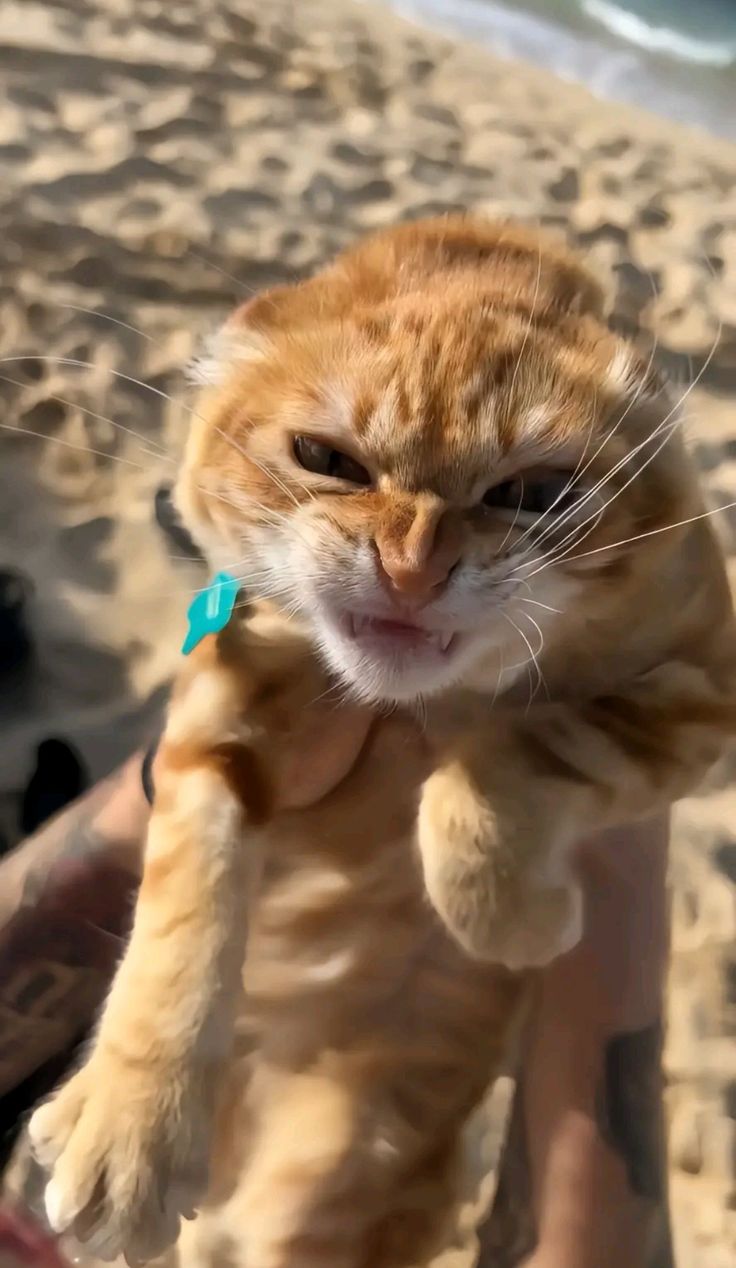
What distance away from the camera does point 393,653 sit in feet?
2.15

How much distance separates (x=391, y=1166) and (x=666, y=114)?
251cm

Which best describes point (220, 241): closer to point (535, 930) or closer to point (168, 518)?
point (168, 518)

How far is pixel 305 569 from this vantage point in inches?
25.5

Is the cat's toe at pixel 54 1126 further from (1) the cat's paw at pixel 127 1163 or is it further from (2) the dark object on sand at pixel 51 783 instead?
(2) the dark object on sand at pixel 51 783

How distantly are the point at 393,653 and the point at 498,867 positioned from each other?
0.15 meters

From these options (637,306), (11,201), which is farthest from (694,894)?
(11,201)

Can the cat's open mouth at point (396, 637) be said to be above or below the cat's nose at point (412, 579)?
below

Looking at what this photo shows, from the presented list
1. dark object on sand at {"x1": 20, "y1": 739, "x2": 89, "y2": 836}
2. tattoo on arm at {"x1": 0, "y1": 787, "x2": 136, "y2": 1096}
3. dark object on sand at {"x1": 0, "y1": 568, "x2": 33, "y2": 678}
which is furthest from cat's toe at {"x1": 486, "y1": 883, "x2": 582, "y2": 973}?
dark object on sand at {"x1": 0, "y1": 568, "x2": 33, "y2": 678}

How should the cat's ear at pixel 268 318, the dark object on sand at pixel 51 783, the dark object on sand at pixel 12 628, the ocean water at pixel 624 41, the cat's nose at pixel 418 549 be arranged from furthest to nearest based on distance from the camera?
the ocean water at pixel 624 41 < the dark object on sand at pixel 12 628 < the dark object on sand at pixel 51 783 < the cat's ear at pixel 268 318 < the cat's nose at pixel 418 549

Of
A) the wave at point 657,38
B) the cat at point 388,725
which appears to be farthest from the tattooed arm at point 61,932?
the wave at point 657,38

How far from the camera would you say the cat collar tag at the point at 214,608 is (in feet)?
2.43

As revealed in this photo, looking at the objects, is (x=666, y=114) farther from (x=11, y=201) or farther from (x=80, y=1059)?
(x=80, y=1059)

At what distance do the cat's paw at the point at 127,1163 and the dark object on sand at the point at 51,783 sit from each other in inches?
24.0

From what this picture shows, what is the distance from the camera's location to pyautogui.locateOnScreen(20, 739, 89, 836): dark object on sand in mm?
1239
